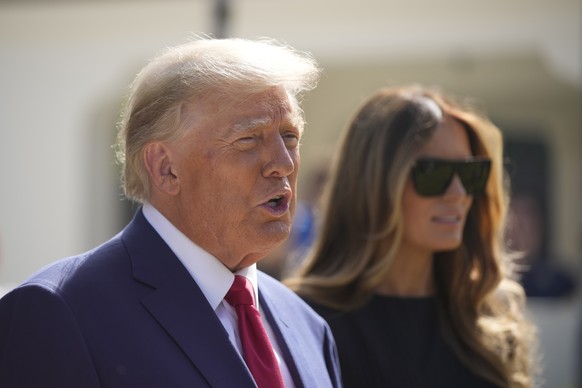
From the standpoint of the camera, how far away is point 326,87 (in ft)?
36.7

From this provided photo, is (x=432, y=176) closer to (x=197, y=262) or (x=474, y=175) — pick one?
(x=474, y=175)

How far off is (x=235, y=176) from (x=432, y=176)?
1.19m

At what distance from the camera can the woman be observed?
3193mm

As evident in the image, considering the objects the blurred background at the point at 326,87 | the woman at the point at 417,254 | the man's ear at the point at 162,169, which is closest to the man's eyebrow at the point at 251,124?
the man's ear at the point at 162,169

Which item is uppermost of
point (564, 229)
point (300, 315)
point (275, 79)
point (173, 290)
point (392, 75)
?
point (275, 79)

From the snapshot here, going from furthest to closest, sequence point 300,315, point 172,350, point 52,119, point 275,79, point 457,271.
→ 1. point 52,119
2. point 457,271
3. point 300,315
4. point 275,79
5. point 172,350

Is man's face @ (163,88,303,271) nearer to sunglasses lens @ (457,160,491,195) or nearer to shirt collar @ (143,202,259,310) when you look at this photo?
shirt collar @ (143,202,259,310)

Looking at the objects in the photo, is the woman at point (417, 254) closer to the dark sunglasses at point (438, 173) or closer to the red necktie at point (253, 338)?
the dark sunglasses at point (438, 173)

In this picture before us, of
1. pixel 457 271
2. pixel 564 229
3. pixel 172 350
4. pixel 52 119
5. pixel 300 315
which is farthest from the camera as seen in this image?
pixel 564 229

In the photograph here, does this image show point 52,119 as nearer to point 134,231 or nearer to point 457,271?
point 457,271

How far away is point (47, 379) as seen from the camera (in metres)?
1.94

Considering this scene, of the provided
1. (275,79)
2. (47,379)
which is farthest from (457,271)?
(47,379)

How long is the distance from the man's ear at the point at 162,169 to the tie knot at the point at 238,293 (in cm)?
28

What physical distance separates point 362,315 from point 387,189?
46cm
